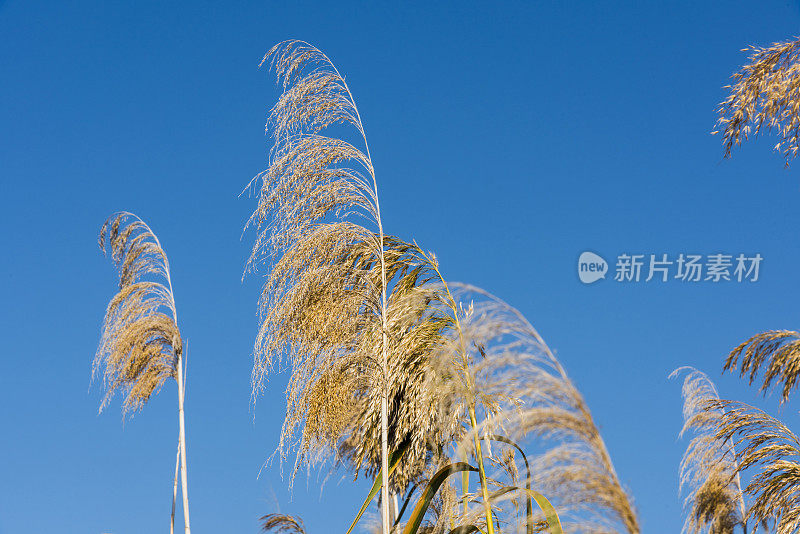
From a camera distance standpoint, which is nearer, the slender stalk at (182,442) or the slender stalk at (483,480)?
the slender stalk at (483,480)

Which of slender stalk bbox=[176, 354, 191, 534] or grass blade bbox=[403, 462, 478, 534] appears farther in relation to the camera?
slender stalk bbox=[176, 354, 191, 534]

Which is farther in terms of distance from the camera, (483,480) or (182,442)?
(182,442)

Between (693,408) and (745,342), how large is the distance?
5044 mm

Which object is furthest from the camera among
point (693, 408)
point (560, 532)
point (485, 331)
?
point (693, 408)

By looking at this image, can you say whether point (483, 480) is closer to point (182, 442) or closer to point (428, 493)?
point (428, 493)

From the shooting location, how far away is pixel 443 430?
3.69 m

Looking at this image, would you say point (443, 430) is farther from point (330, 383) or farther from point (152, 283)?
point (152, 283)

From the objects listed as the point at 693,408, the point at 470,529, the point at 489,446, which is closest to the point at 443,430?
the point at 489,446

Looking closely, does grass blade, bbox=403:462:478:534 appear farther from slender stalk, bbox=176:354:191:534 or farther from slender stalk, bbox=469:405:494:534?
slender stalk, bbox=176:354:191:534

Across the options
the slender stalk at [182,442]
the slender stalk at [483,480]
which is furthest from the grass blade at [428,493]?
the slender stalk at [182,442]

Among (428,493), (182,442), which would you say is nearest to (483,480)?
(428,493)

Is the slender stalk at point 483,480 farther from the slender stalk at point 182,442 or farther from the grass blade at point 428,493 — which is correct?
the slender stalk at point 182,442

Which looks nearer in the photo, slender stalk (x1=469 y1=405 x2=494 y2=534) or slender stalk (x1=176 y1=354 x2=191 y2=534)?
slender stalk (x1=469 y1=405 x2=494 y2=534)

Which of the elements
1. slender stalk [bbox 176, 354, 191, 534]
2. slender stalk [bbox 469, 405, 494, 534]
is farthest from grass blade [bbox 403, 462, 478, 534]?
slender stalk [bbox 176, 354, 191, 534]
